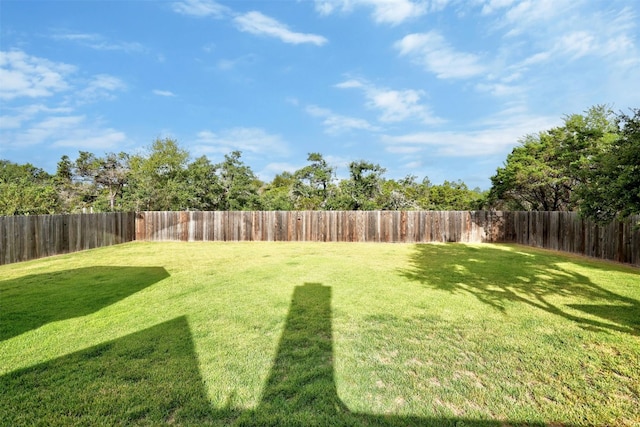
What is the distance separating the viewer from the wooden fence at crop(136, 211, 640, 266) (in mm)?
12844

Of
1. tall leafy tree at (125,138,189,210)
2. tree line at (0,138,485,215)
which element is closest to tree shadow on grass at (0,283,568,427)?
tree line at (0,138,485,215)

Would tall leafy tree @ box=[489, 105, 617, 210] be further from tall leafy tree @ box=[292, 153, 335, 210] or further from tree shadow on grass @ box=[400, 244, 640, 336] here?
tall leafy tree @ box=[292, 153, 335, 210]

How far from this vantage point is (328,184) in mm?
Answer: 16906

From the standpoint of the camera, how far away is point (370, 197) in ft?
53.8

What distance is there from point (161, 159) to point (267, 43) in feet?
56.0

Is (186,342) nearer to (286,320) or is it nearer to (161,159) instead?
(286,320)

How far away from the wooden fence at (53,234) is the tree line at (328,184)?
4.31 meters

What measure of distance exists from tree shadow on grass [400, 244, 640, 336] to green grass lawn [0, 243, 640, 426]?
0.04m

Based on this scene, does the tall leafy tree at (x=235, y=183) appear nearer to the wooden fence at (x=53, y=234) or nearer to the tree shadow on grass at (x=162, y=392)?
the wooden fence at (x=53, y=234)

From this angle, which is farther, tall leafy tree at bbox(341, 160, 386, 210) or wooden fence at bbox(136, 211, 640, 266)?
tall leafy tree at bbox(341, 160, 386, 210)

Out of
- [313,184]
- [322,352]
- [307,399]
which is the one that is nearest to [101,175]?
[313,184]

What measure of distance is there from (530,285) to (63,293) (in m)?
8.04

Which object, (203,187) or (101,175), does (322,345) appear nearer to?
(203,187)

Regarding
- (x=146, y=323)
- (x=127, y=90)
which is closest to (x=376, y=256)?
(x=146, y=323)
